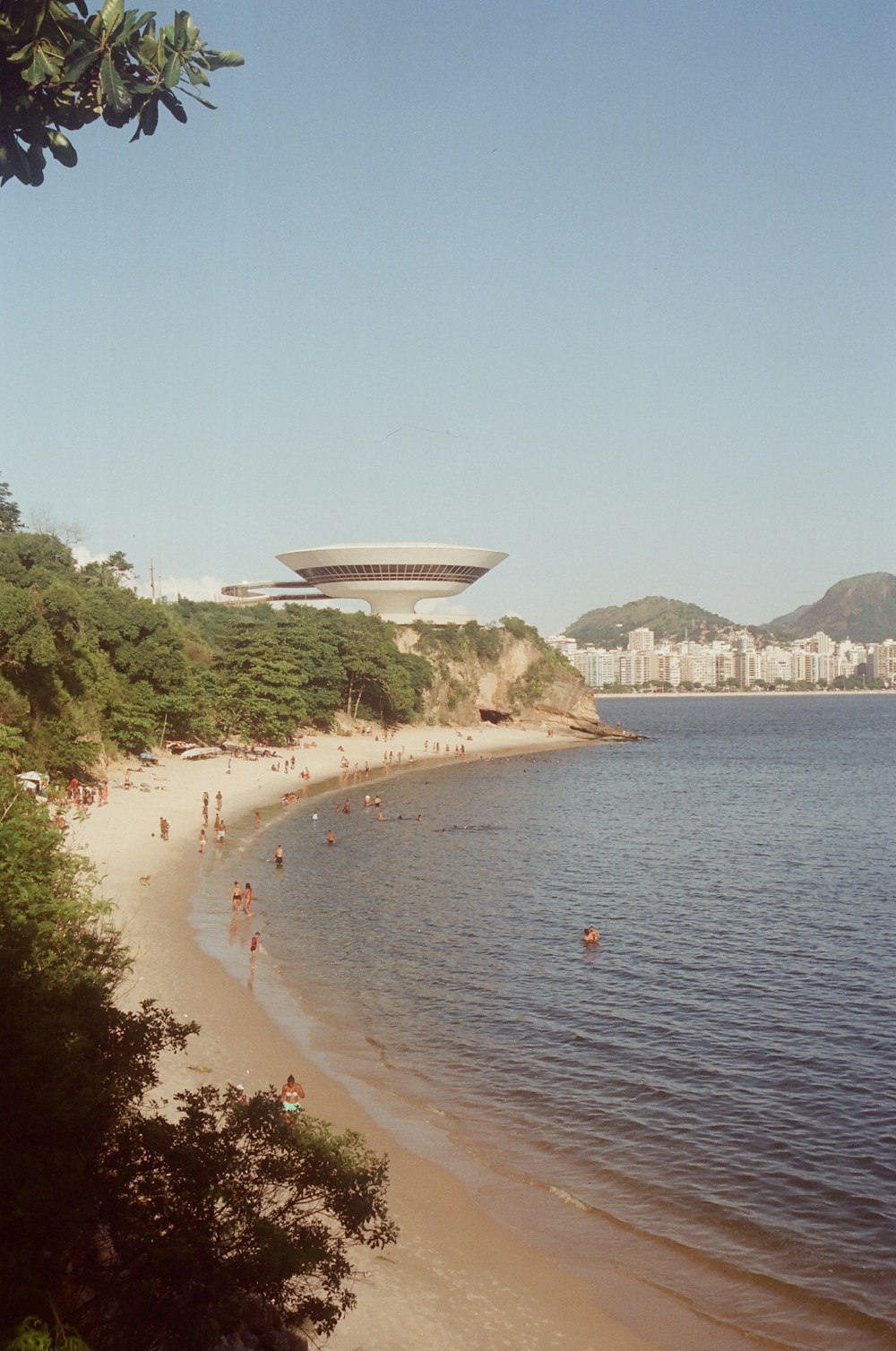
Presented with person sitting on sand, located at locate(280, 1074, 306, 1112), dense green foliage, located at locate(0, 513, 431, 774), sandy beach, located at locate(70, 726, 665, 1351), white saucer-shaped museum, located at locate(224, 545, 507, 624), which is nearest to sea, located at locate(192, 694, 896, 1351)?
sandy beach, located at locate(70, 726, 665, 1351)

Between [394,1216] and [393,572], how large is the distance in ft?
360

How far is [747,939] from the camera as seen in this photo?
1200 inches

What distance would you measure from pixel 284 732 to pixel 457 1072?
52.5m

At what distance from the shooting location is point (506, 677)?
113000mm

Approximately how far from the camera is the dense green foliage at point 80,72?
7.80 meters

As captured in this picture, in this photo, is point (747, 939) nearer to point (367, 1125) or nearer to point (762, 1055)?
point (762, 1055)

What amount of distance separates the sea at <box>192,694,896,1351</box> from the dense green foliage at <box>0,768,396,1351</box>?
5701mm

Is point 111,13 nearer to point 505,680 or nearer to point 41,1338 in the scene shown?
point 41,1338

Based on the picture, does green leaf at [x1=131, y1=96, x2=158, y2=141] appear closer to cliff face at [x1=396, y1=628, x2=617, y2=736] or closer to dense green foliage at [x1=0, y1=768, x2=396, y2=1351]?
dense green foliage at [x1=0, y1=768, x2=396, y2=1351]

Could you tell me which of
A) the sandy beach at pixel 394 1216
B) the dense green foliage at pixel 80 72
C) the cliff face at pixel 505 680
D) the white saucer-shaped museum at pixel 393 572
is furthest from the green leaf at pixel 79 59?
the white saucer-shaped museum at pixel 393 572

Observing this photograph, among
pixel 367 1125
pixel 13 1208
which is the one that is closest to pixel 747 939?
pixel 367 1125

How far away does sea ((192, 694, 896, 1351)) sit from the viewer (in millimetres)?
14109

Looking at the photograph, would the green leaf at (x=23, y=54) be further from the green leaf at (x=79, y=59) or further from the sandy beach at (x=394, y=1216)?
the sandy beach at (x=394, y=1216)

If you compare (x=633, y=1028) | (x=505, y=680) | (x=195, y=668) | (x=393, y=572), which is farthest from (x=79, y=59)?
(x=393, y=572)
